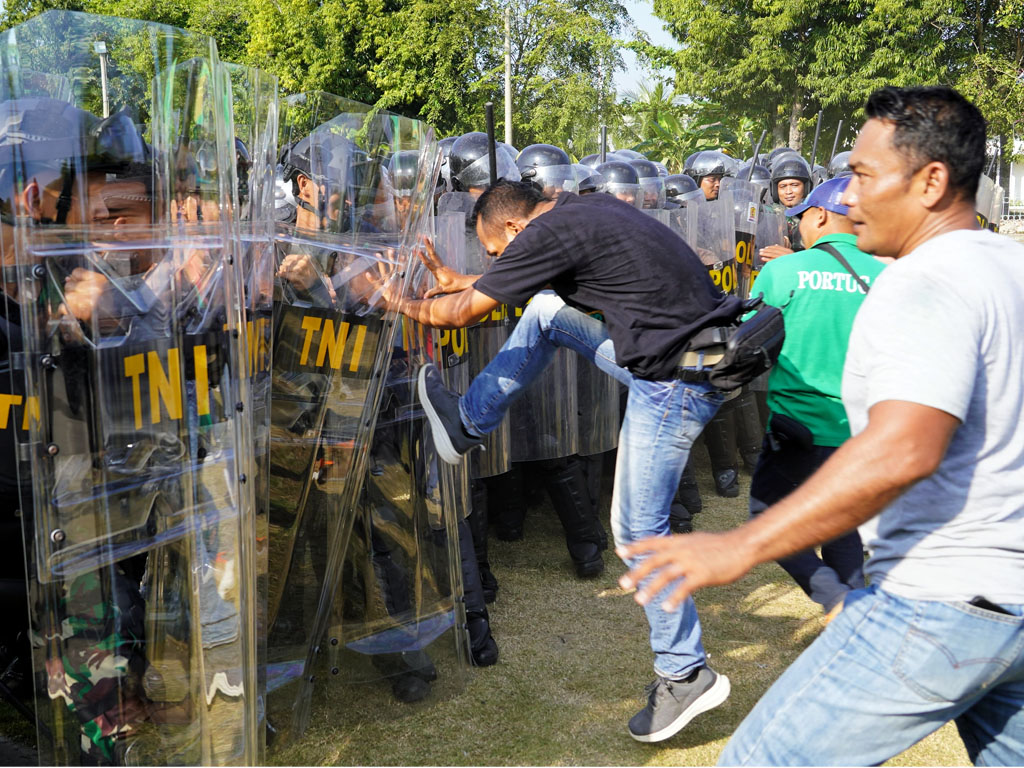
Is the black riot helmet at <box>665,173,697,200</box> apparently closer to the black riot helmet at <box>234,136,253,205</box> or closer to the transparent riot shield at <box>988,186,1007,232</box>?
the transparent riot shield at <box>988,186,1007,232</box>

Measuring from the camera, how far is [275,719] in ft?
9.96

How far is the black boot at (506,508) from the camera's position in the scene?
512cm

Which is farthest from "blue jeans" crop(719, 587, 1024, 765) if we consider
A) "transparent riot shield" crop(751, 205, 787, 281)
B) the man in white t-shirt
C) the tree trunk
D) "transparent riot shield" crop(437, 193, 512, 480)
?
the tree trunk

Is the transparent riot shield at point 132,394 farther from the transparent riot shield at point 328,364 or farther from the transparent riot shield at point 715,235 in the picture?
the transparent riot shield at point 715,235

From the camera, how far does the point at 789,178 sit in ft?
26.5

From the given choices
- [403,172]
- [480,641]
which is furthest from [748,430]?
[403,172]

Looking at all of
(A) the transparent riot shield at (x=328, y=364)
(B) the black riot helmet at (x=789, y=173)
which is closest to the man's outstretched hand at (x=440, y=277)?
(A) the transparent riot shield at (x=328, y=364)

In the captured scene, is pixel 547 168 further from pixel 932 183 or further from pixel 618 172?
pixel 932 183

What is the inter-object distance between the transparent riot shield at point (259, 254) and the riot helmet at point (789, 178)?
5.84 meters

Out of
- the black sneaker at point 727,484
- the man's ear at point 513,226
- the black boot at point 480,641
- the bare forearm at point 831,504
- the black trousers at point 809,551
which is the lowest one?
the black sneaker at point 727,484

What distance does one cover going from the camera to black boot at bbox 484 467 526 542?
5.12 meters

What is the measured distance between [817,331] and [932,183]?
1.51 m

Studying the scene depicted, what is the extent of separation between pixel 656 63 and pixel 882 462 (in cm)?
2670

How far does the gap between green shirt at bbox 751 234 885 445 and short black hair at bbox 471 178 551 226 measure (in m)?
0.88
